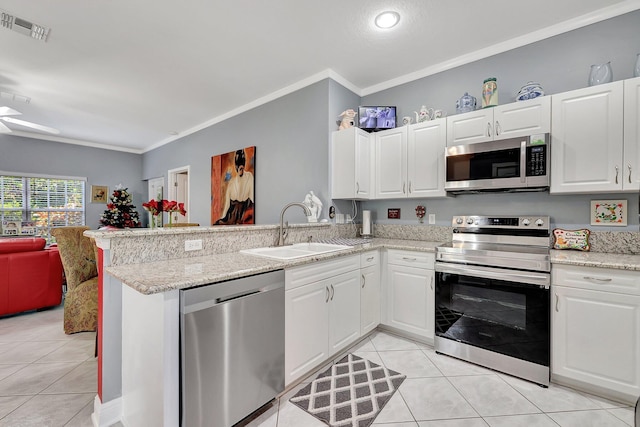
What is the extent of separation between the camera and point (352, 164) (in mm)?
2914

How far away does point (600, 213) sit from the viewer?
2129 mm

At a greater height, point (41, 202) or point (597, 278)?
point (41, 202)

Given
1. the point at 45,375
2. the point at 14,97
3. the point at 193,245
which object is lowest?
the point at 45,375

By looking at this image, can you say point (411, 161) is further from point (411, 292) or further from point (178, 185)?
point (178, 185)

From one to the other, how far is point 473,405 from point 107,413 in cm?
216

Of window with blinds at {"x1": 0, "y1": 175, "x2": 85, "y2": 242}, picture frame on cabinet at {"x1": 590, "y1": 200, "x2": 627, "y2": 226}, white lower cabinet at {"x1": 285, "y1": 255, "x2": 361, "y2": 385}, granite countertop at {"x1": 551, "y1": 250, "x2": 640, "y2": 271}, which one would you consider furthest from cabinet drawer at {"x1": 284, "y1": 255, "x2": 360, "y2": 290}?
window with blinds at {"x1": 0, "y1": 175, "x2": 85, "y2": 242}

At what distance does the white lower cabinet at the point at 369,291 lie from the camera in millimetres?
2447

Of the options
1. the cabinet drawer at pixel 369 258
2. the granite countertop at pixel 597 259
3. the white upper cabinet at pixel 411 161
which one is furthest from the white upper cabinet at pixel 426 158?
the granite countertop at pixel 597 259

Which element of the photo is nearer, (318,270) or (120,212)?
(318,270)

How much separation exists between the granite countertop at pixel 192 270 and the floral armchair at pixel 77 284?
65.7 inches

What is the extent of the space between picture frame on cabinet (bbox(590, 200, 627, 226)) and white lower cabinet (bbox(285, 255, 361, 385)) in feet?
6.12

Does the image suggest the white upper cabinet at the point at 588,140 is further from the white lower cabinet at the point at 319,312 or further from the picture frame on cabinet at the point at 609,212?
the white lower cabinet at the point at 319,312

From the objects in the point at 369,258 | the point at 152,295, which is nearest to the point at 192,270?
the point at 152,295

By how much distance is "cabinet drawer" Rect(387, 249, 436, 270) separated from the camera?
2387mm
